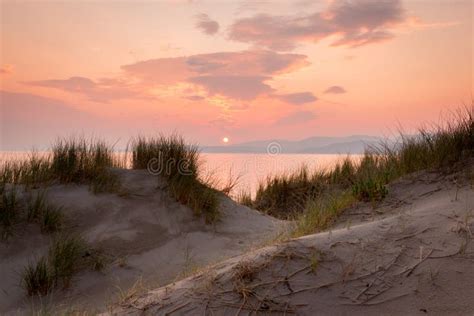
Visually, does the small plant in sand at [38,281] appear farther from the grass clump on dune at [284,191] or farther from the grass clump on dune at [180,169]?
the grass clump on dune at [284,191]

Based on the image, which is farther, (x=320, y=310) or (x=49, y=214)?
(x=49, y=214)

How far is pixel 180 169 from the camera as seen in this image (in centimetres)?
720

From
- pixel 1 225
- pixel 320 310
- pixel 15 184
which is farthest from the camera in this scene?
pixel 15 184

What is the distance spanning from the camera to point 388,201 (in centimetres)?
476

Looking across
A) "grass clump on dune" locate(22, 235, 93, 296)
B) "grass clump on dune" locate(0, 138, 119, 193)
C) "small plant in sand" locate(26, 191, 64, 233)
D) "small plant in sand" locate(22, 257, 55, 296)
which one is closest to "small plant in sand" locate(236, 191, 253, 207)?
"grass clump on dune" locate(0, 138, 119, 193)

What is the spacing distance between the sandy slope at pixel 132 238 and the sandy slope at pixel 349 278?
1776 mm


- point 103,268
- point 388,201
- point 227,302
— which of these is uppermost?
point 388,201

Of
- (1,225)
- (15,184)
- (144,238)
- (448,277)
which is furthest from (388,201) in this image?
(15,184)

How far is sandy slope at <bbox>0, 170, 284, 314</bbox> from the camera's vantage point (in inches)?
194

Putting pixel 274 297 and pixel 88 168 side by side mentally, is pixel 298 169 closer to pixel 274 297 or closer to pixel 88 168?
pixel 88 168

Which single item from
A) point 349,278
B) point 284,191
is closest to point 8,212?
point 349,278

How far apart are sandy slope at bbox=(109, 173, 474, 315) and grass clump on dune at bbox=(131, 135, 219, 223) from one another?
3.52 metres

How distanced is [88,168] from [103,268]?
2.22 meters

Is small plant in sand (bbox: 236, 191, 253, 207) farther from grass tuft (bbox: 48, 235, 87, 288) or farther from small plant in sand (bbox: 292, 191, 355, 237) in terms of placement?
grass tuft (bbox: 48, 235, 87, 288)
